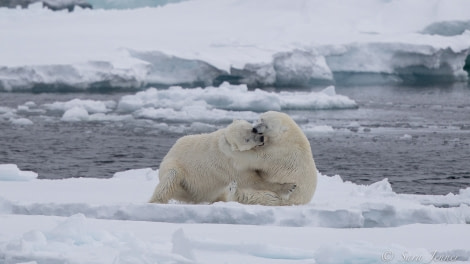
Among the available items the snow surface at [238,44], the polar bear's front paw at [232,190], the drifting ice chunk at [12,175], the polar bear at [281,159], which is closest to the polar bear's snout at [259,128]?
the polar bear at [281,159]

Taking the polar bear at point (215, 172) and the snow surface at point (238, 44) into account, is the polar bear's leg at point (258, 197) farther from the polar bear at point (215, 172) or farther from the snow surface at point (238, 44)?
the snow surface at point (238, 44)

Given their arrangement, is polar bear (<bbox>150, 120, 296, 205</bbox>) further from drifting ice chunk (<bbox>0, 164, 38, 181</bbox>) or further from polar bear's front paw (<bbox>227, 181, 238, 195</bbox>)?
drifting ice chunk (<bbox>0, 164, 38, 181</bbox>)

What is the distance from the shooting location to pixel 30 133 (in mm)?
14008

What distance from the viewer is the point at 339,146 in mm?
13414

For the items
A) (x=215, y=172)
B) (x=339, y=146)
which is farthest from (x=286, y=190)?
(x=339, y=146)

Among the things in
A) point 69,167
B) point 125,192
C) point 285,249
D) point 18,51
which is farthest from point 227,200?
point 18,51

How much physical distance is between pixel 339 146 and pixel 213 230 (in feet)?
31.8

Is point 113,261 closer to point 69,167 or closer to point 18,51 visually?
point 69,167

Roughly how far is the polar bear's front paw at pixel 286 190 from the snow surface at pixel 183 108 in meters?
9.75

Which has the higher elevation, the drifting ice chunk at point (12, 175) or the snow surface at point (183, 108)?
the drifting ice chunk at point (12, 175)

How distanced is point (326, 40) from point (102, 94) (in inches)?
315

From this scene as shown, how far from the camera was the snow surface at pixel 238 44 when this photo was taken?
69.9 feet

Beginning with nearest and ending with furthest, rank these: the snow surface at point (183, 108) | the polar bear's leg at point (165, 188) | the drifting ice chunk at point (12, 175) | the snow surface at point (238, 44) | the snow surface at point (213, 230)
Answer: the snow surface at point (213, 230) < the polar bear's leg at point (165, 188) < the drifting ice chunk at point (12, 175) < the snow surface at point (183, 108) < the snow surface at point (238, 44)

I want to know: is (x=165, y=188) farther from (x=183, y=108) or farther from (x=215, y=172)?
(x=183, y=108)
